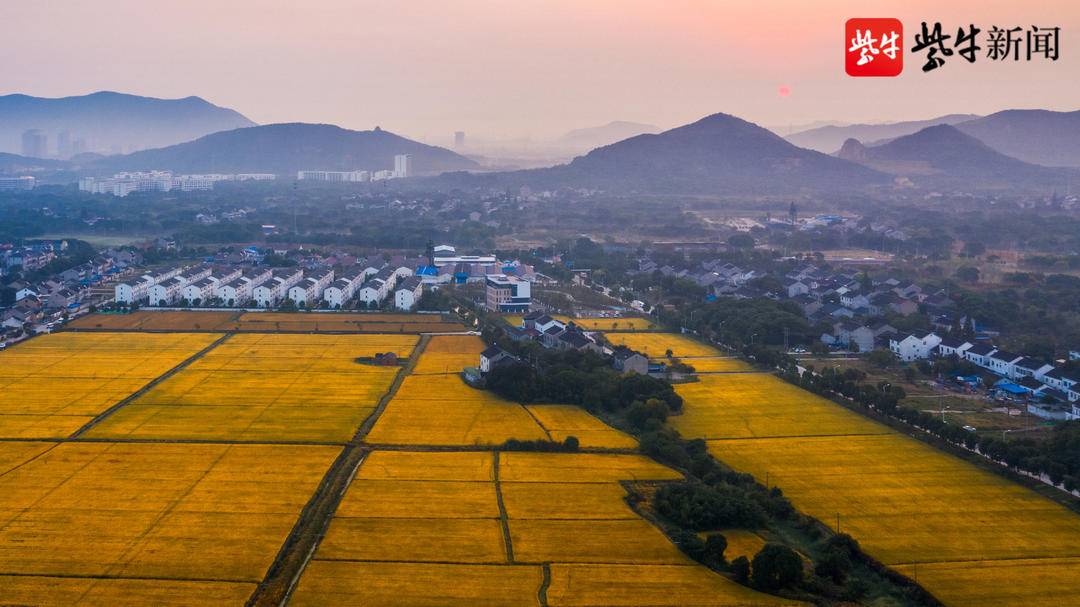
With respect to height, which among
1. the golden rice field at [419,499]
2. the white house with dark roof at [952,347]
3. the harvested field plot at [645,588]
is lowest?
the harvested field plot at [645,588]

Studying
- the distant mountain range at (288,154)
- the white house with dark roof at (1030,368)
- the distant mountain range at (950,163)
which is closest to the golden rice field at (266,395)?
the white house with dark roof at (1030,368)

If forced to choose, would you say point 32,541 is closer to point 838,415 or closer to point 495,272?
point 838,415

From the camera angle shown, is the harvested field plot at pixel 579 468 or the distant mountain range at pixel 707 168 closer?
the harvested field plot at pixel 579 468

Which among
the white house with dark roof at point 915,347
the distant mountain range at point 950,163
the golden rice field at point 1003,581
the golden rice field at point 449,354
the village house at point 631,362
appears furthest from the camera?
the distant mountain range at point 950,163

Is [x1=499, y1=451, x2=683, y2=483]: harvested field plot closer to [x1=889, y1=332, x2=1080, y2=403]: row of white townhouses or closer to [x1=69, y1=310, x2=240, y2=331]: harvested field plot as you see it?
[x1=889, y1=332, x2=1080, y2=403]: row of white townhouses

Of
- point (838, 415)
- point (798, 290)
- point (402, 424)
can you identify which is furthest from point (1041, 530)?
point (798, 290)

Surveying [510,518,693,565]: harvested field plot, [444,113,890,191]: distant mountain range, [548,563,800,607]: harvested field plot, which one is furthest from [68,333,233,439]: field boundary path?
[444,113,890,191]: distant mountain range

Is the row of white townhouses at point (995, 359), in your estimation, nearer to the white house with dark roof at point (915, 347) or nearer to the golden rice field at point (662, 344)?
the white house with dark roof at point (915, 347)

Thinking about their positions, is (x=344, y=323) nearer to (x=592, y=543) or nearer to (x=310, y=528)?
(x=310, y=528)
